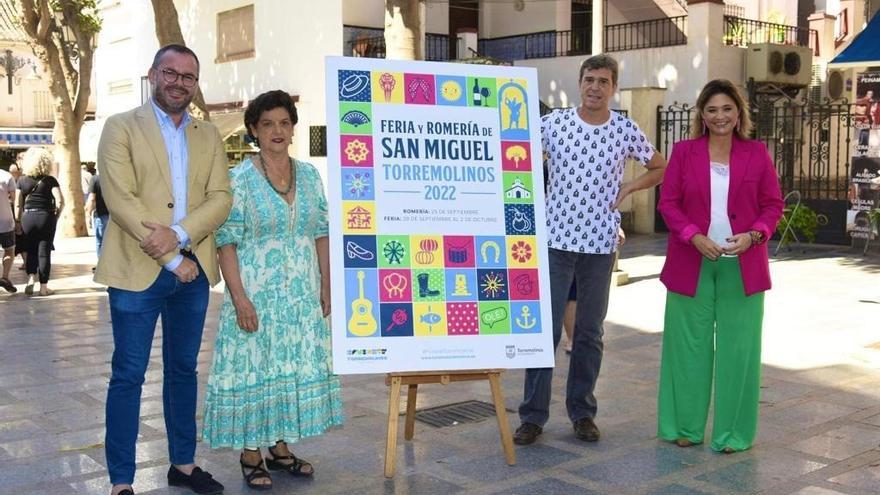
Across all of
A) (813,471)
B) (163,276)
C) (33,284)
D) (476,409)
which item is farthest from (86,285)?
(813,471)

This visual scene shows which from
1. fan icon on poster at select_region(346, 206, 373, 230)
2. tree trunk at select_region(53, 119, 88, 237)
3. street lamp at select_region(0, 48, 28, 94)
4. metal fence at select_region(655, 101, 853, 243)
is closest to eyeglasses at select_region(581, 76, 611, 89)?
fan icon on poster at select_region(346, 206, 373, 230)

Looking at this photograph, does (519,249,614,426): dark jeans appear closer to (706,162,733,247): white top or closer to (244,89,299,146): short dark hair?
(706,162,733,247): white top

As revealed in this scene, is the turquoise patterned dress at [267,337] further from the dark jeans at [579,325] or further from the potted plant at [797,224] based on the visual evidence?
the potted plant at [797,224]

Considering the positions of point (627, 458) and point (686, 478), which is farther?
point (627, 458)

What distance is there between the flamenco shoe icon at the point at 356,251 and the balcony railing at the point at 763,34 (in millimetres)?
16982

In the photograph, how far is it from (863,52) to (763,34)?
8707 mm

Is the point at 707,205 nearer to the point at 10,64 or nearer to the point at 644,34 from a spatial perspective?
the point at 644,34

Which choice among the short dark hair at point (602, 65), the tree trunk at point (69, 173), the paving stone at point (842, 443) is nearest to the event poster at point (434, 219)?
the short dark hair at point (602, 65)

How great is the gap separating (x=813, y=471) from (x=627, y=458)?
0.88m

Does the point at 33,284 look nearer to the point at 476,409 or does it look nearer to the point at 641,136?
the point at 476,409

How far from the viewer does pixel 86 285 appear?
1292 centimetres

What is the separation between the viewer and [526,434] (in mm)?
5199

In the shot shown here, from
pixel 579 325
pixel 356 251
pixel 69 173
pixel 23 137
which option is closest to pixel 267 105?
pixel 356 251

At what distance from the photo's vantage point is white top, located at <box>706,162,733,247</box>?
16.8ft
